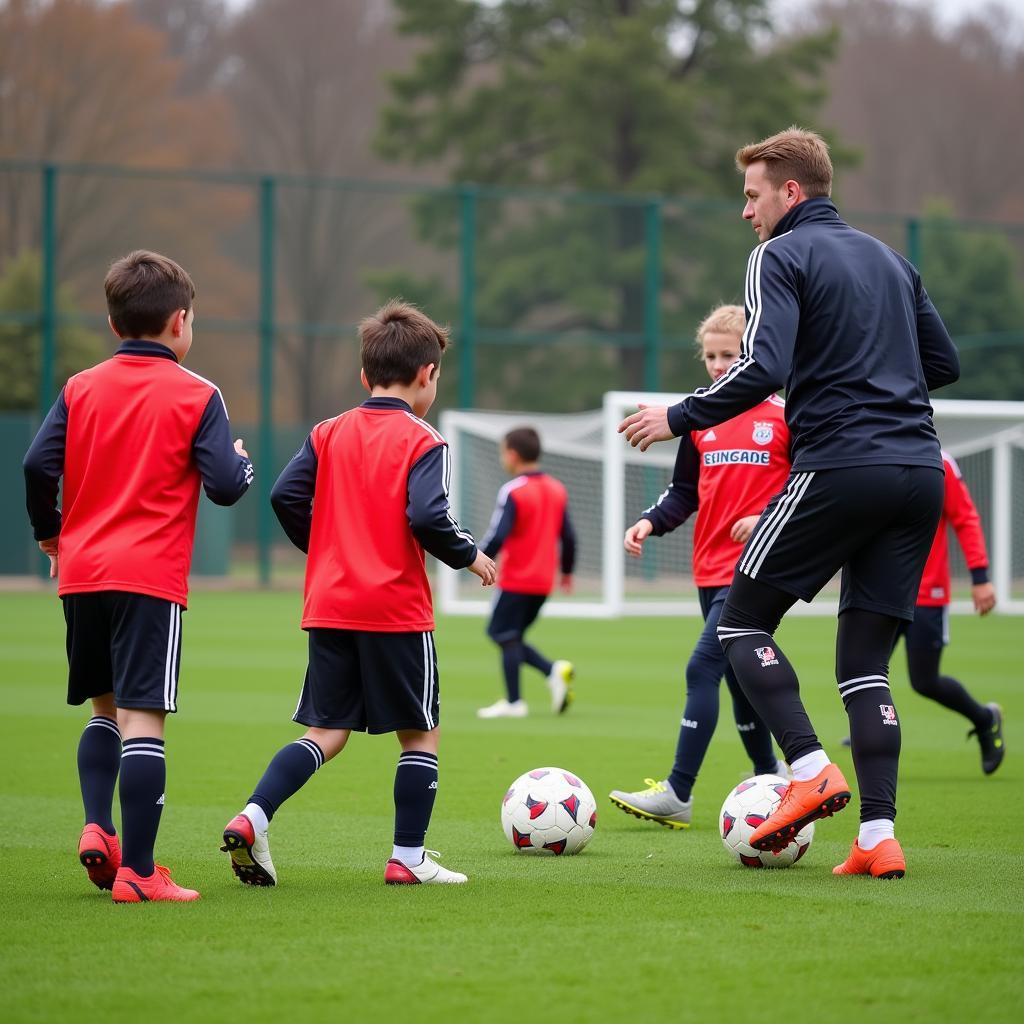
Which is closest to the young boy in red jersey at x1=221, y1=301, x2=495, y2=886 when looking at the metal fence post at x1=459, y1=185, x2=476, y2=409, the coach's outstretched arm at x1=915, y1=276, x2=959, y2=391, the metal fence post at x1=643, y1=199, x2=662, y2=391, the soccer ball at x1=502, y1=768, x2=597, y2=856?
the soccer ball at x1=502, y1=768, x2=597, y2=856

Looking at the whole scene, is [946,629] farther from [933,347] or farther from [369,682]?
[369,682]

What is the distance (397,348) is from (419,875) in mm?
1595

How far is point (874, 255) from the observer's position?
5.02 m

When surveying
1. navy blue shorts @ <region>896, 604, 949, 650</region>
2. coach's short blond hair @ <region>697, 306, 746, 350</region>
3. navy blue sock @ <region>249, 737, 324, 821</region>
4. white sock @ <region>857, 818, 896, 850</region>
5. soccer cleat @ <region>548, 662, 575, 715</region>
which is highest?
coach's short blond hair @ <region>697, 306, 746, 350</region>

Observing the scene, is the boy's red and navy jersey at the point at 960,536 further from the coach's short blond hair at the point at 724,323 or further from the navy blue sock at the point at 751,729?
the coach's short blond hair at the point at 724,323

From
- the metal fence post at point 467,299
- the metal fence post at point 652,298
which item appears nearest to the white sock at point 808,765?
the metal fence post at point 467,299

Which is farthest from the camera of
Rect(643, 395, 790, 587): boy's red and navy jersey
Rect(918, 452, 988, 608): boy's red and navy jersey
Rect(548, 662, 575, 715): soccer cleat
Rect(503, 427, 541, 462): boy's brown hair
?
Rect(503, 427, 541, 462): boy's brown hair

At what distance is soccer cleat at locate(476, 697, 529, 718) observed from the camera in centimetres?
1041

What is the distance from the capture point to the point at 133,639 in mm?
4664

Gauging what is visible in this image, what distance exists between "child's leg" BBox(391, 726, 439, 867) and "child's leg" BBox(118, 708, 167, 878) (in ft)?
2.34

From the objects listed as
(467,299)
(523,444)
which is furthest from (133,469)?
(467,299)

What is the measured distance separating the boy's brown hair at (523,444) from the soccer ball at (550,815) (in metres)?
5.82

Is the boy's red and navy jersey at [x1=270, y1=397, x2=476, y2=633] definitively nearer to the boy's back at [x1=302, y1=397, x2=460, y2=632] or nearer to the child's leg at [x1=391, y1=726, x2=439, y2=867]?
the boy's back at [x1=302, y1=397, x2=460, y2=632]

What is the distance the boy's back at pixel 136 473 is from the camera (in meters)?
4.70
